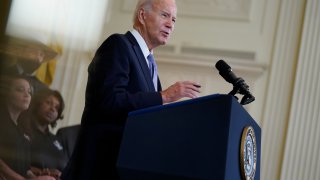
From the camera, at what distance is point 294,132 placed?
4.37 meters

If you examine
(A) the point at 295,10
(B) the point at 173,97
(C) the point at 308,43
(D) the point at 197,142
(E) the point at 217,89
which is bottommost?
(D) the point at 197,142

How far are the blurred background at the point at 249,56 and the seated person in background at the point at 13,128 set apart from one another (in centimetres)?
91

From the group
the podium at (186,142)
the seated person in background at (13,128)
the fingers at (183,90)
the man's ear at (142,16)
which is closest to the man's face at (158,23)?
the man's ear at (142,16)

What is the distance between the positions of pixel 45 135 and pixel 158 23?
5.08 ft

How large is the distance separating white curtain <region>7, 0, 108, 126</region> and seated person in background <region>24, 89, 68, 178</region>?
368 mm

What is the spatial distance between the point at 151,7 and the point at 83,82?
2.40 m

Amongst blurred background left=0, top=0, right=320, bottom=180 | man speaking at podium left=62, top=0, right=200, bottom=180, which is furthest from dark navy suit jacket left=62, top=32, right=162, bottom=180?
blurred background left=0, top=0, right=320, bottom=180

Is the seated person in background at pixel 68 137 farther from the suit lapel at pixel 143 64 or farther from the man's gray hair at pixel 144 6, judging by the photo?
the suit lapel at pixel 143 64

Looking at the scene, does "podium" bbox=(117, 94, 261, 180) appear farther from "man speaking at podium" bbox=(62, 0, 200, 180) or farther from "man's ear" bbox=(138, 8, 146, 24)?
"man's ear" bbox=(138, 8, 146, 24)

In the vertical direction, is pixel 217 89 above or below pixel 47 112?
above

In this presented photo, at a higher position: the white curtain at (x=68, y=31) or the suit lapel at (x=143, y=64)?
the white curtain at (x=68, y=31)

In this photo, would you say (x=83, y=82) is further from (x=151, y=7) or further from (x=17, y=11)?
(x=151, y=7)

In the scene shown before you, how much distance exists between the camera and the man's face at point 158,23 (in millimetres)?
2188

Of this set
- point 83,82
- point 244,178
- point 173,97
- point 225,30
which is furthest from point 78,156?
point 225,30
